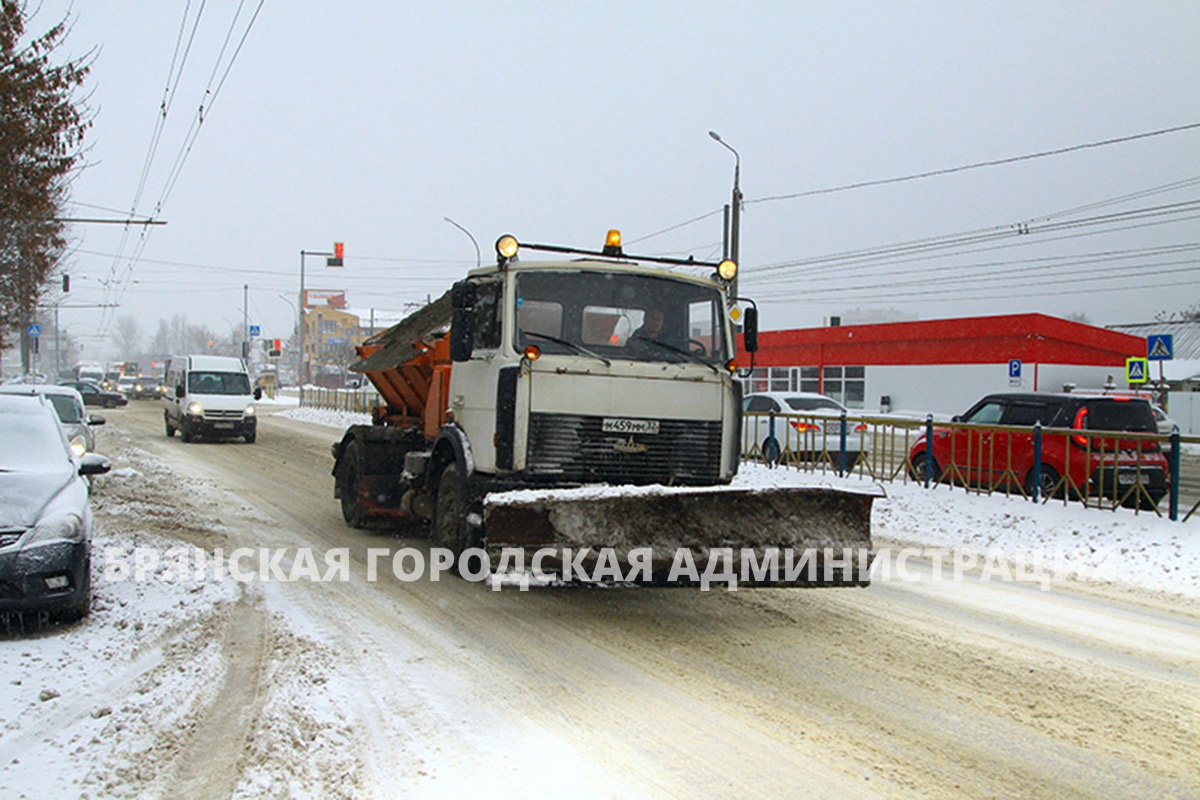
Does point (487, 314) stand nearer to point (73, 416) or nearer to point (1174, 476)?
point (1174, 476)

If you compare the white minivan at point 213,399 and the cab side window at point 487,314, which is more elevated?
the cab side window at point 487,314

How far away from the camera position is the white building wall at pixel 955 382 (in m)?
40.0

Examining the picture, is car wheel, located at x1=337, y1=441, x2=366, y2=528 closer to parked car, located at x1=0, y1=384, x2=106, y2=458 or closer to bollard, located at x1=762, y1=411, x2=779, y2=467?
parked car, located at x1=0, y1=384, x2=106, y2=458

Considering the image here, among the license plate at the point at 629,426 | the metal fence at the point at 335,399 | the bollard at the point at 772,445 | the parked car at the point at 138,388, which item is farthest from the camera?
the parked car at the point at 138,388

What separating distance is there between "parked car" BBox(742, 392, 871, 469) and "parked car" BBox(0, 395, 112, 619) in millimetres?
10183

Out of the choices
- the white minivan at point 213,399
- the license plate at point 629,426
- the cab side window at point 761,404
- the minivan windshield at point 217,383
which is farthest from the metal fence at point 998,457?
the minivan windshield at point 217,383

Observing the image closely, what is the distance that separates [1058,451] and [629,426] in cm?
753

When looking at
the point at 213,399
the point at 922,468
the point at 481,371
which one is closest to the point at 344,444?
the point at 481,371

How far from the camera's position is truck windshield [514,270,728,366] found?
7.30m

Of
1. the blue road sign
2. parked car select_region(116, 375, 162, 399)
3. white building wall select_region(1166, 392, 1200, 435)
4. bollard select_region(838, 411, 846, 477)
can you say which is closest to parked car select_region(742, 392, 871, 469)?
bollard select_region(838, 411, 846, 477)

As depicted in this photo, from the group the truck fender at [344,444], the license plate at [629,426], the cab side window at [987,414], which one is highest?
the cab side window at [987,414]

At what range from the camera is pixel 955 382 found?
42.7 m

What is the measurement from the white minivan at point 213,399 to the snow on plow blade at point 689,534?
63.9 feet

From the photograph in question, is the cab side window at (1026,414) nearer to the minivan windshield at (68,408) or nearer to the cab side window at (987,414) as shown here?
the cab side window at (987,414)
